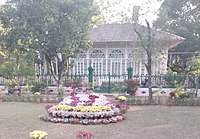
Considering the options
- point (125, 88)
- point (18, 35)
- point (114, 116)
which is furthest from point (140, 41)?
point (18, 35)

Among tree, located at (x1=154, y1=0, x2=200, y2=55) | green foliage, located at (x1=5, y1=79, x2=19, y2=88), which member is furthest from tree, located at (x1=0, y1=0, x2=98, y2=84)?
tree, located at (x1=154, y1=0, x2=200, y2=55)

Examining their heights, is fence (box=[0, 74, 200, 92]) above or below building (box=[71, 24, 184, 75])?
below

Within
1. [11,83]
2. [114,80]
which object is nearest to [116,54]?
[114,80]

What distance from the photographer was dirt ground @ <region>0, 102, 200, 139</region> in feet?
26.7

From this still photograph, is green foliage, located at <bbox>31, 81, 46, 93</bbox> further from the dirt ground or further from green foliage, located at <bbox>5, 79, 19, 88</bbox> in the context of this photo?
the dirt ground

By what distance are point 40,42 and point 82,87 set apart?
3.64 m

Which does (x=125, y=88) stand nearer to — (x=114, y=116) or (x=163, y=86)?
(x=163, y=86)

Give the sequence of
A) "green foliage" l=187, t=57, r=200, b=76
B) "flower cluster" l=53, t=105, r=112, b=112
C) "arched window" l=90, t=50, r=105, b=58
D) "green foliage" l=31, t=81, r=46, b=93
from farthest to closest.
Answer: "arched window" l=90, t=50, r=105, b=58 < "green foliage" l=31, t=81, r=46, b=93 < "green foliage" l=187, t=57, r=200, b=76 < "flower cluster" l=53, t=105, r=112, b=112

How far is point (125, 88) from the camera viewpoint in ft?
57.4

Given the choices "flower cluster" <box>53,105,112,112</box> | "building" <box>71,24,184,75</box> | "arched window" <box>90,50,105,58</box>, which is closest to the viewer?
"flower cluster" <box>53,105,112,112</box>

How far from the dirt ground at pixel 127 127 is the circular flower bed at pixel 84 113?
349mm

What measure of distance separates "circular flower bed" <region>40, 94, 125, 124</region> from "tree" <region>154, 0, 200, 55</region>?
19.3 meters

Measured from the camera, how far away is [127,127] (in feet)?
30.4

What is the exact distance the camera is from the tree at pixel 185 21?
29.9 m
